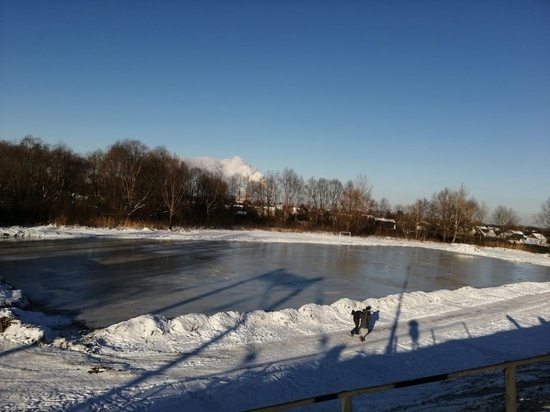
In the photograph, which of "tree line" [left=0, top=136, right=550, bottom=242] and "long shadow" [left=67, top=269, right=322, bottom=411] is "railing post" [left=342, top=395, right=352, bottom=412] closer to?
Answer: "long shadow" [left=67, top=269, right=322, bottom=411]

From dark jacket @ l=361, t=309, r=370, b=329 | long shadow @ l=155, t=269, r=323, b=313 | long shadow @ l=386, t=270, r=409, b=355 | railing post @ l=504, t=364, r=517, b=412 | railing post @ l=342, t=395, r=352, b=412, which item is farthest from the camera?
long shadow @ l=155, t=269, r=323, b=313

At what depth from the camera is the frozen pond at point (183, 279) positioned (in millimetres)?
11914

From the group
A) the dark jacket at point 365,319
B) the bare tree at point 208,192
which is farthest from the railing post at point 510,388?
the bare tree at point 208,192

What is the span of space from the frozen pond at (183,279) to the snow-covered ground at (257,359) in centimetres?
155

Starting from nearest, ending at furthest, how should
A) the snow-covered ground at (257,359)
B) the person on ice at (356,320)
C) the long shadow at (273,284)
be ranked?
1. the snow-covered ground at (257,359)
2. the person on ice at (356,320)
3. the long shadow at (273,284)

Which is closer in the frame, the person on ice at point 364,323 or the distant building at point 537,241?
the person on ice at point 364,323

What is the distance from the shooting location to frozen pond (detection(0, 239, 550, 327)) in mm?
11914

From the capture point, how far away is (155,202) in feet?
166

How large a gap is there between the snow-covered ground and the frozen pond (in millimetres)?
1549

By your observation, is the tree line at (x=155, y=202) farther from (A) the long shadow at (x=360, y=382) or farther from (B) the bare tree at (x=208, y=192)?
(A) the long shadow at (x=360, y=382)

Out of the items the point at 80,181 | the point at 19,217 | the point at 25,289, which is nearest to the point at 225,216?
the point at 80,181

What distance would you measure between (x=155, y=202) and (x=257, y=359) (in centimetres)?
4501

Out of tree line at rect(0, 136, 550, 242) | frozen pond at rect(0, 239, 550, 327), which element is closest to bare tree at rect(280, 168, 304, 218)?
tree line at rect(0, 136, 550, 242)

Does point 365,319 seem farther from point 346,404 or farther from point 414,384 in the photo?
point 346,404
